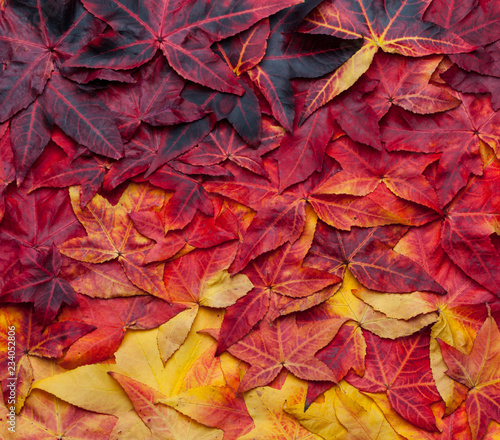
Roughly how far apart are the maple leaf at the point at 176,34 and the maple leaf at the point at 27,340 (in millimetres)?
572

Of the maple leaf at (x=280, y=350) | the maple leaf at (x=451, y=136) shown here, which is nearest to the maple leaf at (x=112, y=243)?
the maple leaf at (x=280, y=350)

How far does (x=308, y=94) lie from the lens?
93 centimetres

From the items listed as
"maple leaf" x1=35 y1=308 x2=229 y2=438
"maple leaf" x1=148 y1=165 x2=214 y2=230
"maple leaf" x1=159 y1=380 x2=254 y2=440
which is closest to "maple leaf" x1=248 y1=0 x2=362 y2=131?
"maple leaf" x1=148 y1=165 x2=214 y2=230

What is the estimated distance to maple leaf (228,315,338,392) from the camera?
37.3 inches

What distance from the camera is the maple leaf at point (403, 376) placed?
945mm

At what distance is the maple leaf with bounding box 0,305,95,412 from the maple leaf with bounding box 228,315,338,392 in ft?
1.20

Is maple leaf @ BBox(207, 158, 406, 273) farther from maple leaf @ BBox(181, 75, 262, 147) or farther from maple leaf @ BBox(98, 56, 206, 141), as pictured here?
maple leaf @ BBox(98, 56, 206, 141)

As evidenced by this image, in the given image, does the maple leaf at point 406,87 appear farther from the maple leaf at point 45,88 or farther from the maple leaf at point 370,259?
the maple leaf at point 45,88

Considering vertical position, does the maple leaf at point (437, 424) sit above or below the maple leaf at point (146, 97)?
below

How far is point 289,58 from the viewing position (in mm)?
926

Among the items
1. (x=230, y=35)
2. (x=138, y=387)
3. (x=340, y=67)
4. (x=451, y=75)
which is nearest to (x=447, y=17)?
(x=451, y=75)

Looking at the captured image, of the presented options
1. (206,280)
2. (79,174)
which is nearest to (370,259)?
(206,280)

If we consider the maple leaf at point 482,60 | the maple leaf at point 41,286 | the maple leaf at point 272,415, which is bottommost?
the maple leaf at point 272,415

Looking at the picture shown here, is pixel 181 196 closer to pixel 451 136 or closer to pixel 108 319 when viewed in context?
pixel 108 319
